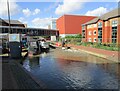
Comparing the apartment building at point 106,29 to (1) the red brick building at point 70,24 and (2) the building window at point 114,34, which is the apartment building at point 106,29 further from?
(1) the red brick building at point 70,24

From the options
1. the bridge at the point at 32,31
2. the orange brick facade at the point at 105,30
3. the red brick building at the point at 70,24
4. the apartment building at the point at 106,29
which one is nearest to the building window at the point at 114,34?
the apartment building at the point at 106,29

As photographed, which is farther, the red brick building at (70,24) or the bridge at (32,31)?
the red brick building at (70,24)

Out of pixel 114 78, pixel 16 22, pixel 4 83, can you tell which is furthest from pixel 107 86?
pixel 16 22

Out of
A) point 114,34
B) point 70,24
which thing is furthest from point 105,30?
point 70,24

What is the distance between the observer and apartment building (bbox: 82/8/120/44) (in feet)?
134

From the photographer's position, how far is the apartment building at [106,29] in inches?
1610

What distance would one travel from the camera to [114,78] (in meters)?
14.1

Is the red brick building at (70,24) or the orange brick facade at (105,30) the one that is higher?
the red brick building at (70,24)

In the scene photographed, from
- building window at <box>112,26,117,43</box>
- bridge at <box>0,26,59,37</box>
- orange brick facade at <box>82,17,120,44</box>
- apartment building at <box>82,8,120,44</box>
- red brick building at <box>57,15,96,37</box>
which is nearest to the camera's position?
orange brick facade at <box>82,17,120,44</box>

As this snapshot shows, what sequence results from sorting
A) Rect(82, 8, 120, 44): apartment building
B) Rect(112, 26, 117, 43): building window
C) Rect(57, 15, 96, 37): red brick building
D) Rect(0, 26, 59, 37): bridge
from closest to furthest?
Rect(82, 8, 120, 44): apartment building, Rect(112, 26, 117, 43): building window, Rect(0, 26, 59, 37): bridge, Rect(57, 15, 96, 37): red brick building

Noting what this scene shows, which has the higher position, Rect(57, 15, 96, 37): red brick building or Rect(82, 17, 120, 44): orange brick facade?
Rect(57, 15, 96, 37): red brick building

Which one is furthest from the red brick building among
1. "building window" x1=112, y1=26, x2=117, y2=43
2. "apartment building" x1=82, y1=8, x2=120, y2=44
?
"building window" x1=112, y1=26, x2=117, y2=43

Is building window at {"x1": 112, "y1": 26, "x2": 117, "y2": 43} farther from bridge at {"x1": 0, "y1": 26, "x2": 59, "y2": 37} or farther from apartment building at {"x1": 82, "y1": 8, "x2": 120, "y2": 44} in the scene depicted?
bridge at {"x1": 0, "y1": 26, "x2": 59, "y2": 37}

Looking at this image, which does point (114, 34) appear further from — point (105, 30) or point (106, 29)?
point (105, 30)
